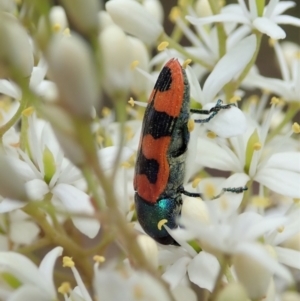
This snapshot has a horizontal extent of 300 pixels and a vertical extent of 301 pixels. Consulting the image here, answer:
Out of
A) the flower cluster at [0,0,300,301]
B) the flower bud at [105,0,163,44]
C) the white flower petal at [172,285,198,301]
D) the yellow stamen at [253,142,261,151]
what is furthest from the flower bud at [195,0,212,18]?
the white flower petal at [172,285,198,301]

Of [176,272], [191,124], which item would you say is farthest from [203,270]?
[191,124]

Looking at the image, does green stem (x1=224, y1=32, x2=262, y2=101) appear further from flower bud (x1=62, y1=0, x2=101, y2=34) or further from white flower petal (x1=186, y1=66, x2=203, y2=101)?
flower bud (x1=62, y1=0, x2=101, y2=34)

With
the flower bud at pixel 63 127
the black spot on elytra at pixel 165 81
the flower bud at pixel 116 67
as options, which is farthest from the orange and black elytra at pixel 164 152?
Result: the flower bud at pixel 63 127

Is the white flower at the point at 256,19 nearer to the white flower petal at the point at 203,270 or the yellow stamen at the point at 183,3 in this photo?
the yellow stamen at the point at 183,3

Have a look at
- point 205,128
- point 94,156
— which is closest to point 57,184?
point 205,128

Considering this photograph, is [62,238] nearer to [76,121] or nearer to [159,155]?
[159,155]

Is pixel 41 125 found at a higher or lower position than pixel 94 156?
lower

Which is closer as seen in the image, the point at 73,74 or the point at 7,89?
the point at 73,74

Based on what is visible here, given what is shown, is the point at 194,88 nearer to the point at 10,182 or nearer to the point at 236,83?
the point at 236,83
